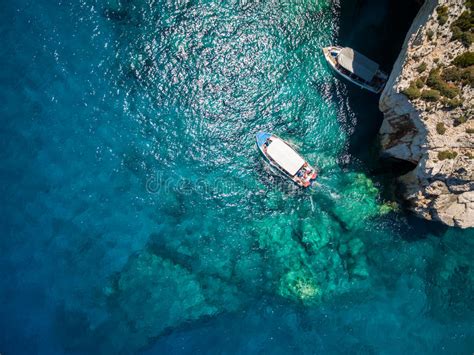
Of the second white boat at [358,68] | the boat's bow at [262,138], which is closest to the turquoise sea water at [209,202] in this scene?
the boat's bow at [262,138]

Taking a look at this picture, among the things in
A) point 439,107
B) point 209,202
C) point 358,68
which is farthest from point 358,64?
point 209,202

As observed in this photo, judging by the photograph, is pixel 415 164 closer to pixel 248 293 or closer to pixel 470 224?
pixel 470 224

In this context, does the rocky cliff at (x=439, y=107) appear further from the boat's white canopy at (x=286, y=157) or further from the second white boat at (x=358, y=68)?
the boat's white canopy at (x=286, y=157)

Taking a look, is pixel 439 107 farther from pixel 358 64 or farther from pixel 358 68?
pixel 358 64

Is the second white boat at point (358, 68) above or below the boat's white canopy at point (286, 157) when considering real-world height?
above

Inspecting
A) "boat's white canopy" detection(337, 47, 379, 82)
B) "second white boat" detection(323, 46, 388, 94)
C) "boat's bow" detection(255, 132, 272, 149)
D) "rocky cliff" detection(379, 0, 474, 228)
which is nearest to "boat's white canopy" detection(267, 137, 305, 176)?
"boat's bow" detection(255, 132, 272, 149)

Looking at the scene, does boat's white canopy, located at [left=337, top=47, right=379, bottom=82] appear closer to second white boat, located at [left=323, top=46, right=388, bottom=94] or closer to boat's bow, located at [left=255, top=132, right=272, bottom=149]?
second white boat, located at [left=323, top=46, right=388, bottom=94]

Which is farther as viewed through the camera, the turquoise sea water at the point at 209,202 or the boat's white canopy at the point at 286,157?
the turquoise sea water at the point at 209,202
